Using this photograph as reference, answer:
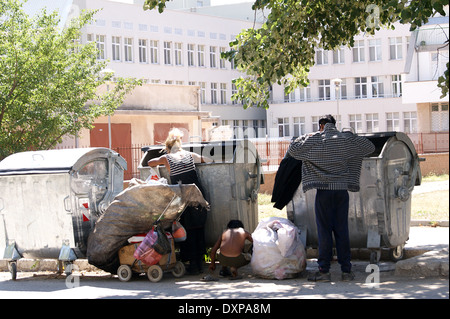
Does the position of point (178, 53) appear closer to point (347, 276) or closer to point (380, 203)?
point (380, 203)

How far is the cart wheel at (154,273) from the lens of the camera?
30.9 ft

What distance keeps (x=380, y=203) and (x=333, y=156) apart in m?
1.24

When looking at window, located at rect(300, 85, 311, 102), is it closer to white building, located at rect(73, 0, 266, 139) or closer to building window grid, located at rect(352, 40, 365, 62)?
white building, located at rect(73, 0, 266, 139)

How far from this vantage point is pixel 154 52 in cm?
6144

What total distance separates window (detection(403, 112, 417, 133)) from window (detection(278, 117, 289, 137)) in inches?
407

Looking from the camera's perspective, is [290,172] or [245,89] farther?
[245,89]

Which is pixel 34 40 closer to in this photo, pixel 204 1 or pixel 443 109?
pixel 443 109

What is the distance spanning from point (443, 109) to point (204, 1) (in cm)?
3452

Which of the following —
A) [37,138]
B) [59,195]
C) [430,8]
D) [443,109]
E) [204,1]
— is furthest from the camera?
[204,1]

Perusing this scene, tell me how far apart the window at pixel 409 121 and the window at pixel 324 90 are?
7.01 metres

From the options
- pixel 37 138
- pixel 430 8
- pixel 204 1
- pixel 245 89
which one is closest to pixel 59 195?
pixel 245 89

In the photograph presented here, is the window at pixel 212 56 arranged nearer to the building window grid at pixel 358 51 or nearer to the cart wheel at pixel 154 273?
the building window grid at pixel 358 51

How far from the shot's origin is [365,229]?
9492 mm

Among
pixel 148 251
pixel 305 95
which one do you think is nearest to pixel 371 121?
pixel 305 95
